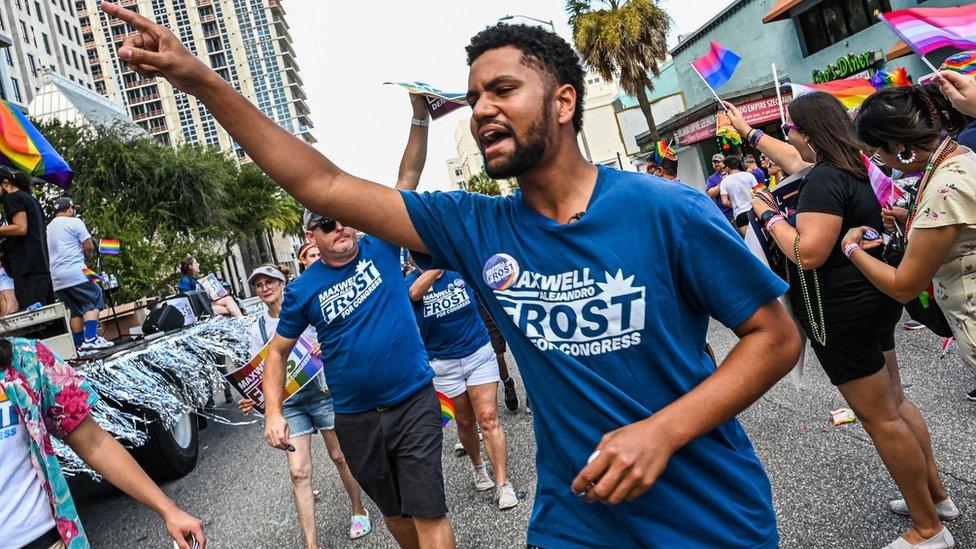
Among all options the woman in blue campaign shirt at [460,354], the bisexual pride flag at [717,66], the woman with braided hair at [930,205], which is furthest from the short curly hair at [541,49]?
the bisexual pride flag at [717,66]

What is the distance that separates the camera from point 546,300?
5.95ft

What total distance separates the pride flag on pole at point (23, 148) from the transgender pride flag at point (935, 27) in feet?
22.7

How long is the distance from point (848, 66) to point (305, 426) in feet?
74.2

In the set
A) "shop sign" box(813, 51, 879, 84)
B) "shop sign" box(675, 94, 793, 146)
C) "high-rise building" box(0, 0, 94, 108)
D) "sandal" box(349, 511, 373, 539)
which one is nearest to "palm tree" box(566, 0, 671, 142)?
"shop sign" box(675, 94, 793, 146)

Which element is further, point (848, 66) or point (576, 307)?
point (848, 66)

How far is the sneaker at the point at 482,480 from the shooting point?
5496 millimetres

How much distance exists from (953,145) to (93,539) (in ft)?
20.4

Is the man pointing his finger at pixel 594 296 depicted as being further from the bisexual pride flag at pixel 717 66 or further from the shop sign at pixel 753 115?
the shop sign at pixel 753 115

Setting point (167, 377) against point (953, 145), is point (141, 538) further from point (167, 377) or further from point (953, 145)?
point (953, 145)

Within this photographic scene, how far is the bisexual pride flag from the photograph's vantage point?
310 inches

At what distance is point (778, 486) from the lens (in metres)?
4.38

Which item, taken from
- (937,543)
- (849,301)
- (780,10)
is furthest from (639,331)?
(780,10)

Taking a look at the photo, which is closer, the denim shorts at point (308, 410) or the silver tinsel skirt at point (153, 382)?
the denim shorts at point (308, 410)

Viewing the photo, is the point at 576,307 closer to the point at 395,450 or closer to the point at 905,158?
the point at 905,158
